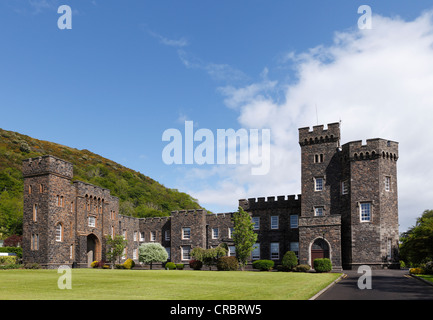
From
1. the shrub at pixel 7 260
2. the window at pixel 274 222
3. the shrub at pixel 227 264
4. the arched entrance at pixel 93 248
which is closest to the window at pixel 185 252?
the arched entrance at pixel 93 248

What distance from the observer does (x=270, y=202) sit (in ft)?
181

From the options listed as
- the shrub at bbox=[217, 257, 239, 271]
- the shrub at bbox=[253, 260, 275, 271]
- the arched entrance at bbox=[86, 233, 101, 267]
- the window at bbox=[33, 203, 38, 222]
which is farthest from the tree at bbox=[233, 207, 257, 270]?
the window at bbox=[33, 203, 38, 222]

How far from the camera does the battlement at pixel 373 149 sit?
45.0 meters

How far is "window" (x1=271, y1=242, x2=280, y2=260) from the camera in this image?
2109 inches

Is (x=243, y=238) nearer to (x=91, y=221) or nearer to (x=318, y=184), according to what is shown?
(x=318, y=184)

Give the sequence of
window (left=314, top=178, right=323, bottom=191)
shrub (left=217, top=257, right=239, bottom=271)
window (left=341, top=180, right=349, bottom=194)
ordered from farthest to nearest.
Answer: window (left=314, top=178, right=323, bottom=191), window (left=341, top=180, right=349, bottom=194), shrub (left=217, top=257, right=239, bottom=271)

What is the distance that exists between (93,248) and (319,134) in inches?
1181

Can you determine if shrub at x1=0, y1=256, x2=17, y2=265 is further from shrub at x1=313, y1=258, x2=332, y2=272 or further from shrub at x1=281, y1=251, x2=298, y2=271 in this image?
shrub at x1=313, y1=258, x2=332, y2=272

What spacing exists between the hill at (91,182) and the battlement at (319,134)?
46.7 m

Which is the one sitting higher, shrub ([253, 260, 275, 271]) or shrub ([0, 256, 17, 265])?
shrub ([0, 256, 17, 265])

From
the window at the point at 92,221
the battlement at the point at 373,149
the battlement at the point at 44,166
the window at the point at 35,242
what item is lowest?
the window at the point at 35,242

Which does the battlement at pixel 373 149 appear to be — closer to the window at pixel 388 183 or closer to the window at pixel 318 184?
the window at pixel 388 183

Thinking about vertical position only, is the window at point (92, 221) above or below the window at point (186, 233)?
above

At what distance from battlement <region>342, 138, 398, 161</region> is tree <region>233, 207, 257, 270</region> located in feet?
43.1
